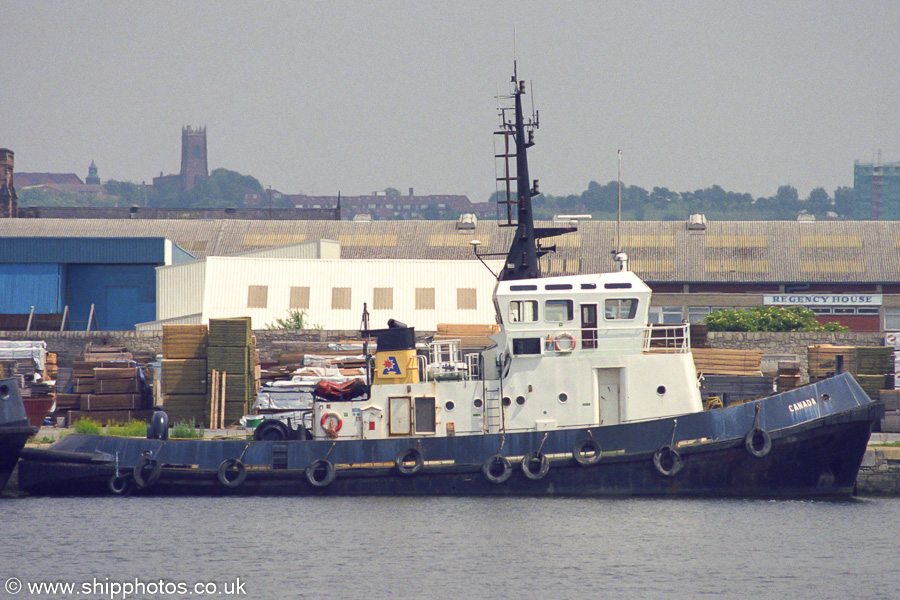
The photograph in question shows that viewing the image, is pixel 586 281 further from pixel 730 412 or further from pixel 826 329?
pixel 826 329

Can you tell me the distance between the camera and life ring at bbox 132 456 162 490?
24.2 meters

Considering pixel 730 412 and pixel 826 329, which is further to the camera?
pixel 826 329

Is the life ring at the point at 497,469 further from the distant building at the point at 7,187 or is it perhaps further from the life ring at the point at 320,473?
the distant building at the point at 7,187

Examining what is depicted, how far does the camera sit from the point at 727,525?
68.3ft

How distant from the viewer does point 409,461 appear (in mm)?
23250

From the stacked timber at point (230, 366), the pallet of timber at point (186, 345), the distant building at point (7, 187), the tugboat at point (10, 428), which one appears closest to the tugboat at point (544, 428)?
the tugboat at point (10, 428)

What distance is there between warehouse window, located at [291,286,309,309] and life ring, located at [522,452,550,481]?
20833mm

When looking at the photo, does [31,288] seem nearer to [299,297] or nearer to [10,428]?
[299,297]

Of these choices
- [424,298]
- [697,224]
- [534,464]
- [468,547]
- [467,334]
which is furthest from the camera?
[697,224]

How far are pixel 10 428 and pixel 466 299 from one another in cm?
2111

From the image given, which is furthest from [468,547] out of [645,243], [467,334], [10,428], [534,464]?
[645,243]

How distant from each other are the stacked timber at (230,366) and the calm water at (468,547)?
26.7 feet

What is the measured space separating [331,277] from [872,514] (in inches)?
976

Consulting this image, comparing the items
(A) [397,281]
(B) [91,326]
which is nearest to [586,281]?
(A) [397,281]
